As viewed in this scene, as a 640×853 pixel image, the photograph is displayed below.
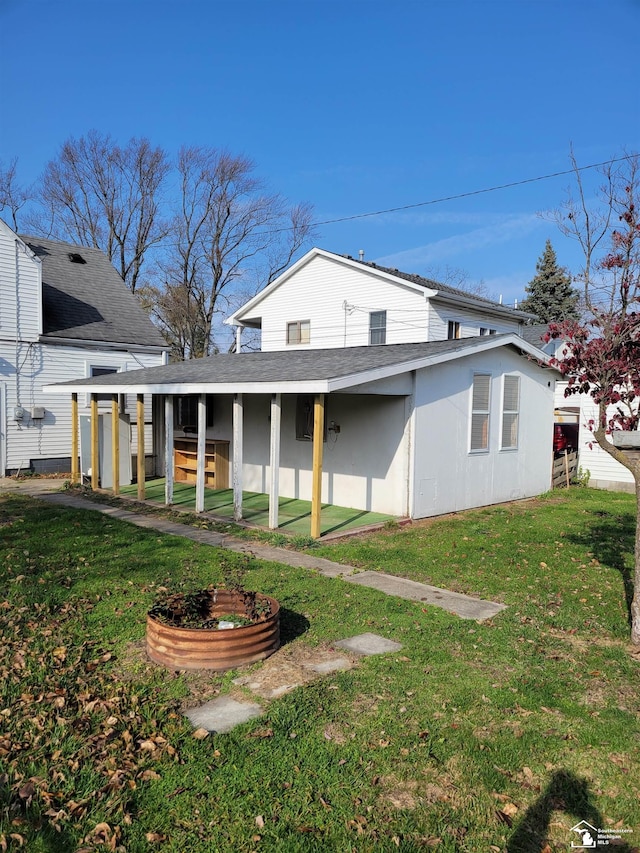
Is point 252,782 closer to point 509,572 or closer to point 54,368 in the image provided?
point 509,572

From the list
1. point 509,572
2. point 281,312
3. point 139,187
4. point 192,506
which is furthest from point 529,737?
point 139,187

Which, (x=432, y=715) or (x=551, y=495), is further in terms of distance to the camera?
(x=551, y=495)

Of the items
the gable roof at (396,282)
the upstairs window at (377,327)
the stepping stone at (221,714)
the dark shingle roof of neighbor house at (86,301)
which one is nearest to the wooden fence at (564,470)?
the gable roof at (396,282)

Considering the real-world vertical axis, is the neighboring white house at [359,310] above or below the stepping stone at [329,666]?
above

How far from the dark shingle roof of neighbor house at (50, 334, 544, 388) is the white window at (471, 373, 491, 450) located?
0.77 meters

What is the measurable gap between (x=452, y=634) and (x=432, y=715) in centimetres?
142

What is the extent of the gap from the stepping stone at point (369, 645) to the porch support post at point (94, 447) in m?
9.47

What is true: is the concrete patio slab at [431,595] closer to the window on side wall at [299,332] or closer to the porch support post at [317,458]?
the porch support post at [317,458]

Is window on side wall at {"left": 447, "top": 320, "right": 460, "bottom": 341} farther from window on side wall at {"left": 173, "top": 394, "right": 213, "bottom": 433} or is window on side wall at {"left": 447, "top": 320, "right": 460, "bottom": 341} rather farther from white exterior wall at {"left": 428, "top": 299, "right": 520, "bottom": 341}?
window on side wall at {"left": 173, "top": 394, "right": 213, "bottom": 433}

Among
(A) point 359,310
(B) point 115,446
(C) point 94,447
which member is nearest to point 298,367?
(B) point 115,446

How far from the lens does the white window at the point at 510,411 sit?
12.3 m

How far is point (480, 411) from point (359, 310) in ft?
29.3

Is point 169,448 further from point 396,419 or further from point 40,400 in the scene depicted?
point 40,400

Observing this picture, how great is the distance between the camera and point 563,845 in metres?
2.79
